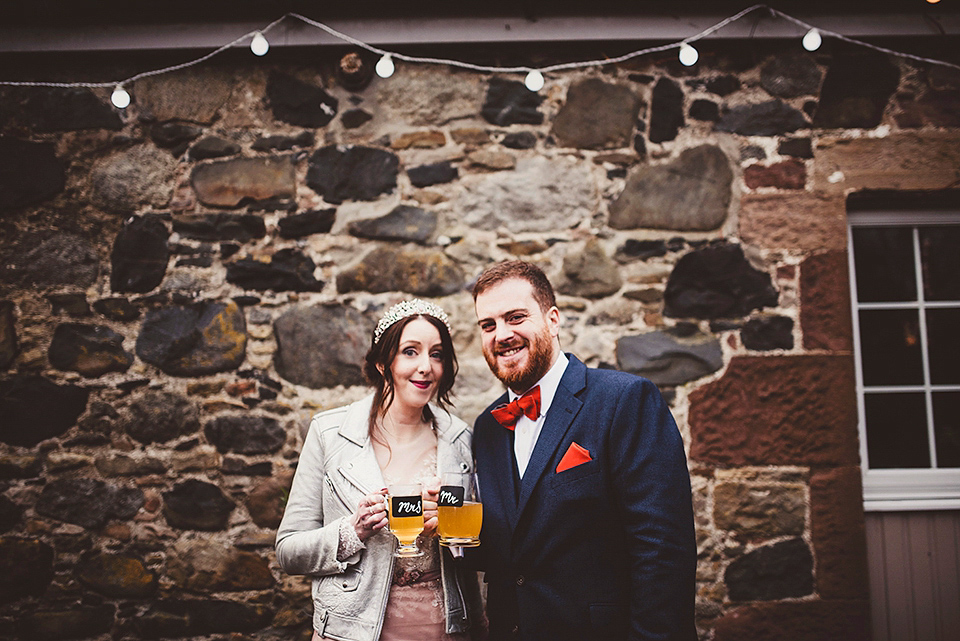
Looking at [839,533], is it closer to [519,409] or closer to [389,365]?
[519,409]

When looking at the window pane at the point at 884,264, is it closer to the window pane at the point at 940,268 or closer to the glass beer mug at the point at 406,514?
the window pane at the point at 940,268

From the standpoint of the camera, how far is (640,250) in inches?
117

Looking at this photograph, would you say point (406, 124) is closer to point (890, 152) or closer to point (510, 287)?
point (510, 287)

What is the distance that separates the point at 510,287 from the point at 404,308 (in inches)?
17.9

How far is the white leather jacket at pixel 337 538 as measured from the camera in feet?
6.26

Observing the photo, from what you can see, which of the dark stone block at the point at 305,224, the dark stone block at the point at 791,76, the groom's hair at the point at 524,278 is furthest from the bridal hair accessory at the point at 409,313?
the dark stone block at the point at 791,76

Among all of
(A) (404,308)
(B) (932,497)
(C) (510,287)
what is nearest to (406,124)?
(A) (404,308)

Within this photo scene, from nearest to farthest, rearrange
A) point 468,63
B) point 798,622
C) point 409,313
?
point 409,313 < point 798,622 < point 468,63

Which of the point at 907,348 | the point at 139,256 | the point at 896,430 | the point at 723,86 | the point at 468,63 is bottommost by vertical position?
the point at 896,430

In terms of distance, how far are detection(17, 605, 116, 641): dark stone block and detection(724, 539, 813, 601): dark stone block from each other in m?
3.02

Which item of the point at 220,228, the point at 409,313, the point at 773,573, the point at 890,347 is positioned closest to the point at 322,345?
the point at 220,228

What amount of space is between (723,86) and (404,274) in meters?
1.96

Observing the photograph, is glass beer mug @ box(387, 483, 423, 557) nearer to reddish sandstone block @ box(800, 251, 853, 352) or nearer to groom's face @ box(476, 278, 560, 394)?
groom's face @ box(476, 278, 560, 394)

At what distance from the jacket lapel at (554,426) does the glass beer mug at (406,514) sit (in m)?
0.32
